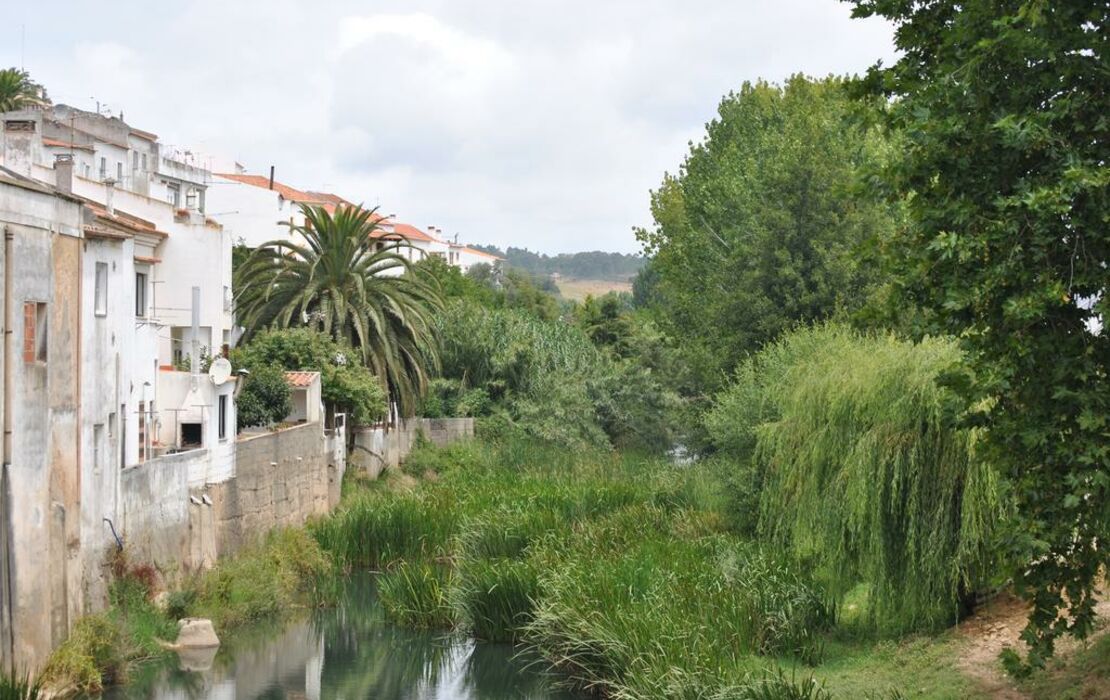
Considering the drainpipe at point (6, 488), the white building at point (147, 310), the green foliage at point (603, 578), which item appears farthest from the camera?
the white building at point (147, 310)

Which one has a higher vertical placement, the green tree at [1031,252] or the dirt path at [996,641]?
the green tree at [1031,252]

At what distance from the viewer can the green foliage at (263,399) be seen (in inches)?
1535

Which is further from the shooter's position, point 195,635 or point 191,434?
point 191,434

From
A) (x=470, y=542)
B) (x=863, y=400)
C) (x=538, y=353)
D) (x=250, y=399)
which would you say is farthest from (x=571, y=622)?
(x=538, y=353)

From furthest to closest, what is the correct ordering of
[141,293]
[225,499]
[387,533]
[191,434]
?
[387,533], [141,293], [225,499], [191,434]

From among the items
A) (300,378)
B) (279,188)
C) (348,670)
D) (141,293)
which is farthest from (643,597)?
(279,188)

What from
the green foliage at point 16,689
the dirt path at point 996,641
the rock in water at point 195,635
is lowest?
the rock in water at point 195,635

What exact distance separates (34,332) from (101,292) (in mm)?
3967

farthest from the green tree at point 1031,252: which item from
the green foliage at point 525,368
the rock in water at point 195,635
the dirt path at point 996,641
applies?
the green foliage at point 525,368

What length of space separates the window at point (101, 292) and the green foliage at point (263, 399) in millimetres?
12182

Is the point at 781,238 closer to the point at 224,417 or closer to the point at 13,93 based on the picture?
the point at 224,417

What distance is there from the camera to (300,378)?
41.6 meters

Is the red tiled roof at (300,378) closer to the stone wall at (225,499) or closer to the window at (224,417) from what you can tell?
the stone wall at (225,499)

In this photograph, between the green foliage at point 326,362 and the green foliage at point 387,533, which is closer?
the green foliage at point 387,533
